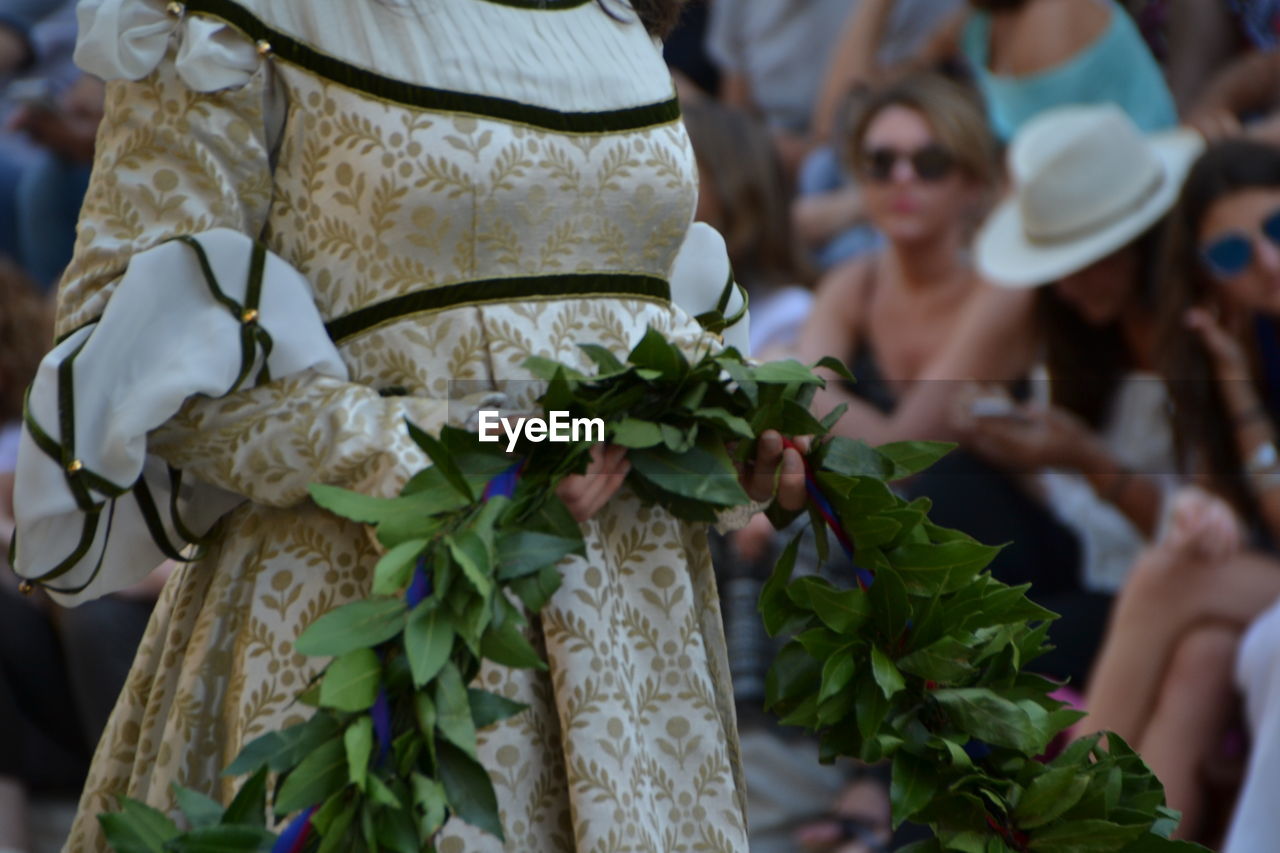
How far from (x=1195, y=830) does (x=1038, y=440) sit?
78 centimetres

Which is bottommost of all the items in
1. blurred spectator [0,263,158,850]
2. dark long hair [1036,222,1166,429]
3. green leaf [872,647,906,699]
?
blurred spectator [0,263,158,850]

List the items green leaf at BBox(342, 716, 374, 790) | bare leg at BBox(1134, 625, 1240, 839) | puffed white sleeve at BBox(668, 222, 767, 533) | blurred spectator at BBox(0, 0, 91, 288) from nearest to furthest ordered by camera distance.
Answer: green leaf at BBox(342, 716, 374, 790)
puffed white sleeve at BBox(668, 222, 767, 533)
bare leg at BBox(1134, 625, 1240, 839)
blurred spectator at BBox(0, 0, 91, 288)

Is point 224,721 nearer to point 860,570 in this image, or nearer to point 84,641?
point 860,570

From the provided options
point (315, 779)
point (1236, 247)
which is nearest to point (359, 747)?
point (315, 779)

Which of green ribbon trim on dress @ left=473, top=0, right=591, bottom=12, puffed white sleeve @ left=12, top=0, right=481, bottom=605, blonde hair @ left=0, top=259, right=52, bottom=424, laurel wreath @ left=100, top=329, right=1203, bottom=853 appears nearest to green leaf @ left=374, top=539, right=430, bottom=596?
laurel wreath @ left=100, top=329, right=1203, bottom=853

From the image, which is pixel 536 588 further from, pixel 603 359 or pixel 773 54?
pixel 773 54

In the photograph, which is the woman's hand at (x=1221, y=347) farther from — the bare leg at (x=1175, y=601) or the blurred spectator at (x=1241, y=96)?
the blurred spectator at (x=1241, y=96)

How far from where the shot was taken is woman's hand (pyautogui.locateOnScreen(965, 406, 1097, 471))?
3.31 m

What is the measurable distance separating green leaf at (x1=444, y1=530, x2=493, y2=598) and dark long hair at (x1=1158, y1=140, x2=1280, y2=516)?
2.17 m

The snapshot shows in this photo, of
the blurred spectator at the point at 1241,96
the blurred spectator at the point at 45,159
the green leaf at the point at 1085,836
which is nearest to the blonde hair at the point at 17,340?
the blurred spectator at the point at 45,159

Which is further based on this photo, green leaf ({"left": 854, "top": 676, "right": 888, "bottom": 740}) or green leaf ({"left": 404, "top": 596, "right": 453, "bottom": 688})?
green leaf ({"left": 854, "top": 676, "right": 888, "bottom": 740})

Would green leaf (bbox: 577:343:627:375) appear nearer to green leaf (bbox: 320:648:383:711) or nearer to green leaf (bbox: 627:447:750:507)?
green leaf (bbox: 627:447:750:507)

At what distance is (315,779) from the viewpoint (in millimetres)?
1191

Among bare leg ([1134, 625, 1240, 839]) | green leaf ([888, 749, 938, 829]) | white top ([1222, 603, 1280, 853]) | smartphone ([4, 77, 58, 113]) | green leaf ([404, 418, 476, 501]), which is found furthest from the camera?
smartphone ([4, 77, 58, 113])
